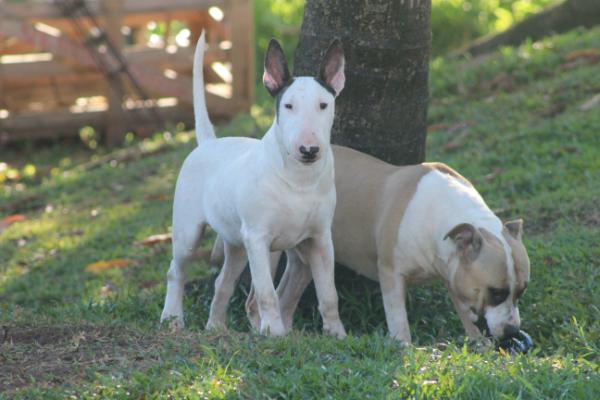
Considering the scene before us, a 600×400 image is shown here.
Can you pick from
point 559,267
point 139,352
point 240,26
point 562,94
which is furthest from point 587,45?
point 139,352

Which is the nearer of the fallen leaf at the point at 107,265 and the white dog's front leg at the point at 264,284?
the white dog's front leg at the point at 264,284

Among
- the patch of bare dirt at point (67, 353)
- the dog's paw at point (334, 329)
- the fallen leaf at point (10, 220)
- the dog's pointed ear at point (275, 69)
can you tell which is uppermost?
the dog's pointed ear at point (275, 69)

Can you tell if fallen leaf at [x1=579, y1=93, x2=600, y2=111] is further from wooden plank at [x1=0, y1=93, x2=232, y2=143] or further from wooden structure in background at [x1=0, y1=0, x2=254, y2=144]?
wooden plank at [x1=0, y1=93, x2=232, y2=143]

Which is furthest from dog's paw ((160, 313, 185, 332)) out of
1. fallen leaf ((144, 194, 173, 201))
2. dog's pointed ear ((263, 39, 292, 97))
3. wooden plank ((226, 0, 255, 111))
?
wooden plank ((226, 0, 255, 111))

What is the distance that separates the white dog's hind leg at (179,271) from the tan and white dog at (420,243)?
0.45 meters

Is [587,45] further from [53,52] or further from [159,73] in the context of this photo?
[53,52]

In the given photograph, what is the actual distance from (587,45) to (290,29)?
6430mm

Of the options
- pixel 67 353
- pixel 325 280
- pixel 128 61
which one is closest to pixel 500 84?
pixel 128 61

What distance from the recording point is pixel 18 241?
9.66m

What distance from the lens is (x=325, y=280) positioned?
5.99 m

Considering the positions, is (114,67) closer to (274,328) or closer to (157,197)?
(157,197)

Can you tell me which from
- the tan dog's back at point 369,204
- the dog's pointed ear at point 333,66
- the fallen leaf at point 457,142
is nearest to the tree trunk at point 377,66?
the tan dog's back at point 369,204

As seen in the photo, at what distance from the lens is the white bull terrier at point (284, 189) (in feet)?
18.0

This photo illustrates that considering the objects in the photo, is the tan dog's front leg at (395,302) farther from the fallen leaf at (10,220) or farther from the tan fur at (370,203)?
the fallen leaf at (10,220)
